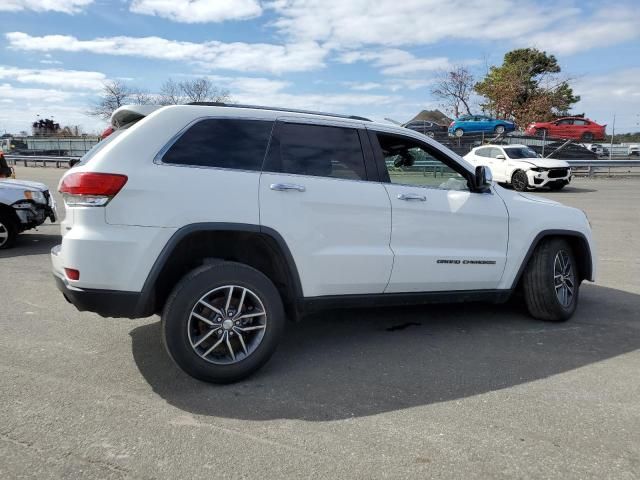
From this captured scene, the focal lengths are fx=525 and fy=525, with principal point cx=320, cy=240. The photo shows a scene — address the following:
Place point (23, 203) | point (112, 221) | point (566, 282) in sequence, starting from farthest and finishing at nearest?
point (23, 203) → point (566, 282) → point (112, 221)

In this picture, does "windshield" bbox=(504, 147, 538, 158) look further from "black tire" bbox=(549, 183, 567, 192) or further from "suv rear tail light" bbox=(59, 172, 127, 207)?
"suv rear tail light" bbox=(59, 172, 127, 207)

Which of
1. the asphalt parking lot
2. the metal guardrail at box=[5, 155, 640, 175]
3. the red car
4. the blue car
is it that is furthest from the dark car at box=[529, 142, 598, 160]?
the asphalt parking lot

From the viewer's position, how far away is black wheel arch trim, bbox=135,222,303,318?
331 cm

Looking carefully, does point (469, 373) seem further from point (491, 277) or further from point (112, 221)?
point (112, 221)

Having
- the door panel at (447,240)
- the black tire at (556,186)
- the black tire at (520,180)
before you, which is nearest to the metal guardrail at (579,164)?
the door panel at (447,240)

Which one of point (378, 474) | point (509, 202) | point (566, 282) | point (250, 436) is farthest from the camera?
point (566, 282)

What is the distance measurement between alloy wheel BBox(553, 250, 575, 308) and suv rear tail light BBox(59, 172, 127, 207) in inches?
150

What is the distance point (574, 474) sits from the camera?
2.57 metres


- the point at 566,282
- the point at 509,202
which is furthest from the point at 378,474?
the point at 566,282

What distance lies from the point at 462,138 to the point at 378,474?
29761 mm

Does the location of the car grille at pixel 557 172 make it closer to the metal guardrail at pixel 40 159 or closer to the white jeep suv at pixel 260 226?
the white jeep suv at pixel 260 226

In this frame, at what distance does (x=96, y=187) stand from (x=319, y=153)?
1.57m

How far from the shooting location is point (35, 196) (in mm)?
8562

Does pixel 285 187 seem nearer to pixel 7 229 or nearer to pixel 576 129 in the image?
pixel 7 229
